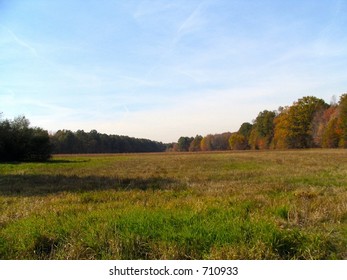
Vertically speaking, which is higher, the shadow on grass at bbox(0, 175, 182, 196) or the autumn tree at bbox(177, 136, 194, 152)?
the autumn tree at bbox(177, 136, 194, 152)

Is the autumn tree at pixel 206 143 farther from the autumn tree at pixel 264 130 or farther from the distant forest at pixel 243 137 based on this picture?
the autumn tree at pixel 264 130

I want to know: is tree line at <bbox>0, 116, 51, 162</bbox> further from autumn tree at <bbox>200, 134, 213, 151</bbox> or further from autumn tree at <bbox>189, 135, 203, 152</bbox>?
autumn tree at <bbox>189, 135, 203, 152</bbox>

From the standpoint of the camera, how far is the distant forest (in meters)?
51.4

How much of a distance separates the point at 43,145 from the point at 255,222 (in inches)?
2093

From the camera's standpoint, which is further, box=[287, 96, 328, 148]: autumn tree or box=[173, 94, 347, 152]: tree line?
box=[287, 96, 328, 148]: autumn tree

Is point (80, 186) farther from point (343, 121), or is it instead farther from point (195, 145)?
point (195, 145)

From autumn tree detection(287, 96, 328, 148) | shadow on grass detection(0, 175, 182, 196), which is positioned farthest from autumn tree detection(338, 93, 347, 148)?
shadow on grass detection(0, 175, 182, 196)

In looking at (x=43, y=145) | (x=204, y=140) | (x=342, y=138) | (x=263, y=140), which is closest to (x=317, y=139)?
(x=342, y=138)

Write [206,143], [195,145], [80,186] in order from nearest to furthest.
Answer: [80,186], [206,143], [195,145]

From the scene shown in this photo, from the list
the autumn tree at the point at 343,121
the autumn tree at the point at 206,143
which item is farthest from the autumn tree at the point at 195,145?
the autumn tree at the point at 343,121

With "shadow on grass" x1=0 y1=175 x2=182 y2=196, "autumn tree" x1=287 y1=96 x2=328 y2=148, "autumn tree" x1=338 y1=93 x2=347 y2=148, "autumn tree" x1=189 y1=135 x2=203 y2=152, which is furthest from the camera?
"autumn tree" x1=189 y1=135 x2=203 y2=152

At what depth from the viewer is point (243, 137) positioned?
5261 inches

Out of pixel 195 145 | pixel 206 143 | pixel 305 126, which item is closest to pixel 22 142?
pixel 305 126
